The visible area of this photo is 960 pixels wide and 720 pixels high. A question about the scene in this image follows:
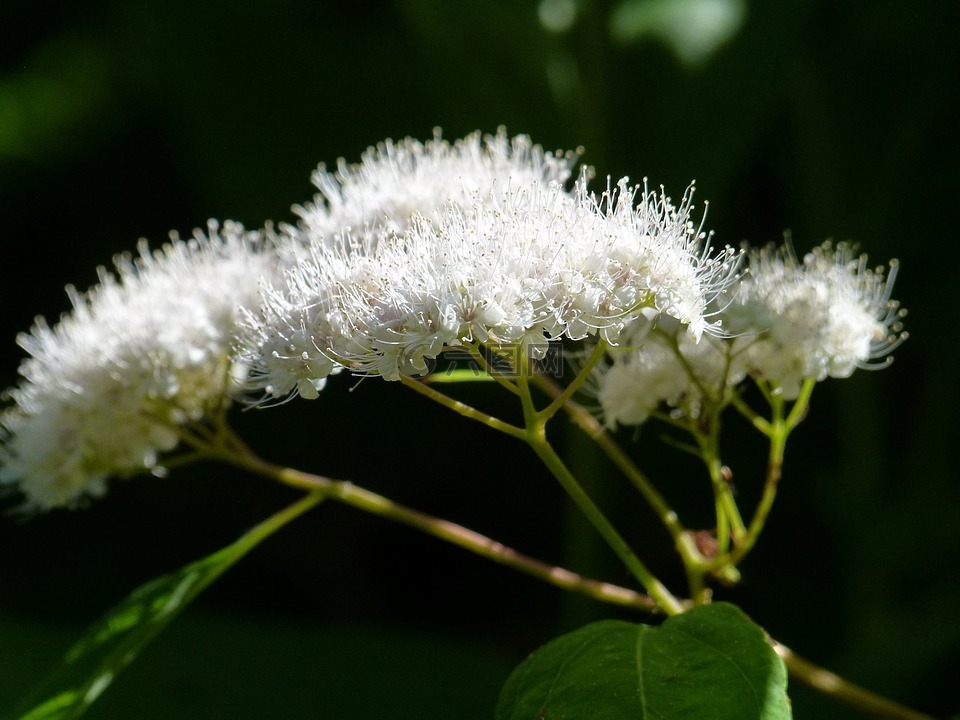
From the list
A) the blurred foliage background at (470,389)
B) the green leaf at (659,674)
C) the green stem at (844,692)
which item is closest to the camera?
the green leaf at (659,674)

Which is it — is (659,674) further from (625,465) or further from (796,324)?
(796,324)

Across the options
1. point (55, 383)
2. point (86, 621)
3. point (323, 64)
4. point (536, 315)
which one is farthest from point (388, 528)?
point (536, 315)

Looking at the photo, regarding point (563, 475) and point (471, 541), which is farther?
point (471, 541)

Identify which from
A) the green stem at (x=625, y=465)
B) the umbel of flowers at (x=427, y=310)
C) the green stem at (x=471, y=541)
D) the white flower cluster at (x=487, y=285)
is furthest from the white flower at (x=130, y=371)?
the green stem at (x=625, y=465)

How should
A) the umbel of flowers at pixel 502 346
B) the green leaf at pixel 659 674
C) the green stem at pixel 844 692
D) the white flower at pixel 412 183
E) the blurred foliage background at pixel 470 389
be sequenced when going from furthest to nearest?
the blurred foliage background at pixel 470 389 < the white flower at pixel 412 183 < the green stem at pixel 844 692 < the umbel of flowers at pixel 502 346 < the green leaf at pixel 659 674

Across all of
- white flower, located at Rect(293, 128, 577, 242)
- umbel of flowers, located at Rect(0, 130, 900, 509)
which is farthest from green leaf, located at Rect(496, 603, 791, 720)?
white flower, located at Rect(293, 128, 577, 242)

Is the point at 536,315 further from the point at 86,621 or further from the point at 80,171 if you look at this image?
the point at 80,171

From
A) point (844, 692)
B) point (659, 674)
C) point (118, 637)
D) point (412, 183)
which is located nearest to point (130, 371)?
point (118, 637)

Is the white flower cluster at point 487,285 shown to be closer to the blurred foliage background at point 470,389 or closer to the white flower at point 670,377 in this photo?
the white flower at point 670,377
